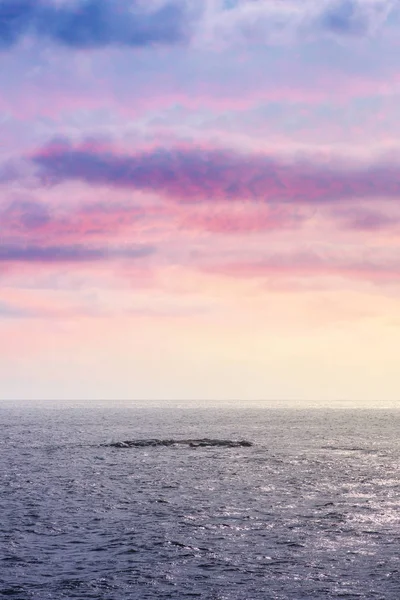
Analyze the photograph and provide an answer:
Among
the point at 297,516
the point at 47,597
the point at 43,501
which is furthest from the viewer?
the point at 43,501

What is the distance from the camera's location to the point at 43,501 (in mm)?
67562

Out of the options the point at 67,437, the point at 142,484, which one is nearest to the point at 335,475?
the point at 142,484

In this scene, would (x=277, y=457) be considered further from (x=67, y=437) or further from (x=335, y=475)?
(x=67, y=437)

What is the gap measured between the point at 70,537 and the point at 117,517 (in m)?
8.72

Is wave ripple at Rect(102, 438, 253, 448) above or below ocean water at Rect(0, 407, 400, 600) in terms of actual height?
below

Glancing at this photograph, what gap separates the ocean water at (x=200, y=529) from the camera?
37844 millimetres

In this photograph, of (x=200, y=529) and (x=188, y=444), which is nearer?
(x=200, y=529)

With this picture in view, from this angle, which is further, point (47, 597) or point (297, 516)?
point (297, 516)

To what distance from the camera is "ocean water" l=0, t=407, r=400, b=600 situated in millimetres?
37844

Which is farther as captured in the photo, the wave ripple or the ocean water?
the wave ripple

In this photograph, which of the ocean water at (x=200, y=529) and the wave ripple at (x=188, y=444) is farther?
the wave ripple at (x=188, y=444)

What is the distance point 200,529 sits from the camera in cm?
5269

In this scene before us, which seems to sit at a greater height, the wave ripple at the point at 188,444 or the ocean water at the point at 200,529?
the ocean water at the point at 200,529

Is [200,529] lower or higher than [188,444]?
higher
